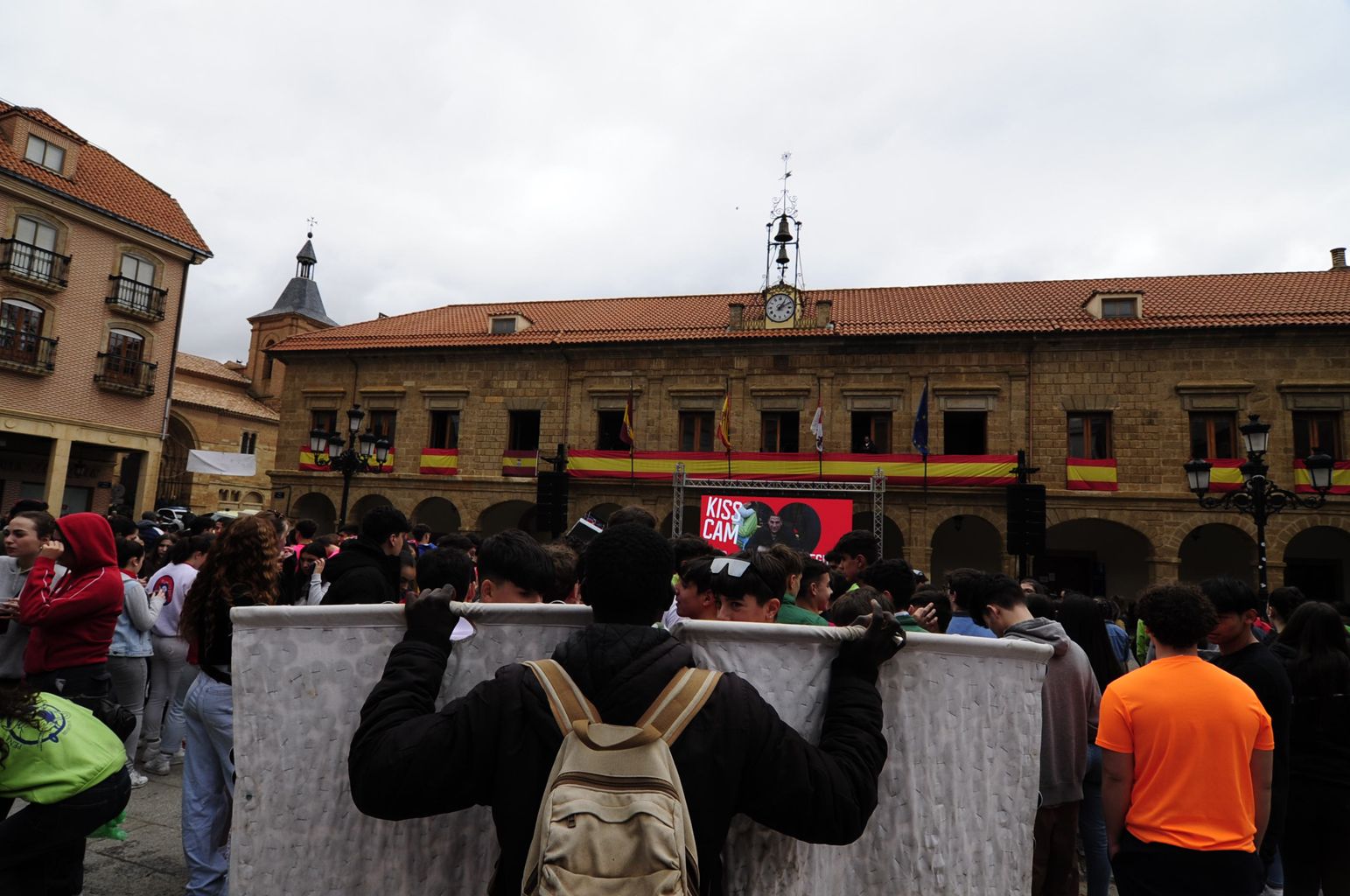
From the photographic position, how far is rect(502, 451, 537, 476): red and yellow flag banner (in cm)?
2116

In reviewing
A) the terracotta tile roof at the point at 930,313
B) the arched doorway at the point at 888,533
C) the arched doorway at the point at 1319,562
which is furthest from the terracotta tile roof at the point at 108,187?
the arched doorway at the point at 1319,562

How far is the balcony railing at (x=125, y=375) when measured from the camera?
22.1 metres

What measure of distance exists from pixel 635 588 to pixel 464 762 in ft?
1.60

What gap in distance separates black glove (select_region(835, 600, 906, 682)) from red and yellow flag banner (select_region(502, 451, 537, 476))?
19816mm

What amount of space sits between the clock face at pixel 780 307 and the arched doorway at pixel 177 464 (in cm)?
2570

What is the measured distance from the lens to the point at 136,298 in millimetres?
22938

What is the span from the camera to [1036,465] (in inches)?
711

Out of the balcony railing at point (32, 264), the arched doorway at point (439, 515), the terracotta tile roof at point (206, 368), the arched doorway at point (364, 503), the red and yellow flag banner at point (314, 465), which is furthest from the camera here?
the terracotta tile roof at point (206, 368)

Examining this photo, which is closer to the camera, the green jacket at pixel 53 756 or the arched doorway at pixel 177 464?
the green jacket at pixel 53 756

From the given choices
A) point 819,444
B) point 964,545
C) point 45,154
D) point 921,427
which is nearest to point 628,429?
point 819,444

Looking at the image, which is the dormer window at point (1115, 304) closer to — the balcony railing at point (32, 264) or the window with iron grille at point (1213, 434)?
the window with iron grille at point (1213, 434)

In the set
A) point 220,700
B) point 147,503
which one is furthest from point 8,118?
point 220,700

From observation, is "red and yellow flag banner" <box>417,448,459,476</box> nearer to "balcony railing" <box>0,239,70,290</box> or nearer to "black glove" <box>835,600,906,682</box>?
"balcony railing" <box>0,239,70,290</box>

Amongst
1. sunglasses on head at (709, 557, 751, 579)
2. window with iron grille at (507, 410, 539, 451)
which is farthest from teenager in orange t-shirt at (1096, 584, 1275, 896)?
window with iron grille at (507, 410, 539, 451)
